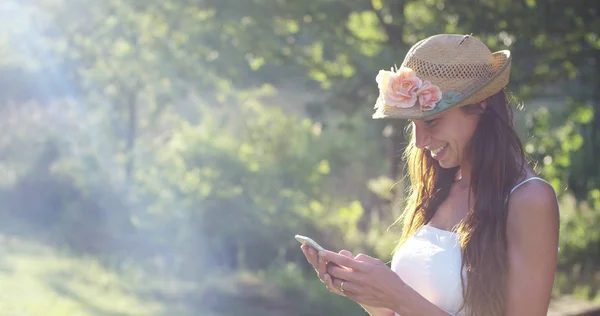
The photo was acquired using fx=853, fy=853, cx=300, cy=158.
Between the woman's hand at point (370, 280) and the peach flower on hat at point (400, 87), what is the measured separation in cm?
45

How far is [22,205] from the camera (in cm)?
1212

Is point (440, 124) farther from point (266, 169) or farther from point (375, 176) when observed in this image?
point (375, 176)

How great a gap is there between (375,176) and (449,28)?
20.3ft

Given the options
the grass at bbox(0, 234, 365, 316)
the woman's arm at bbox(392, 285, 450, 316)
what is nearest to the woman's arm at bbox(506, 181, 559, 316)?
the woman's arm at bbox(392, 285, 450, 316)

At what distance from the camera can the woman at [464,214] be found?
2033 millimetres

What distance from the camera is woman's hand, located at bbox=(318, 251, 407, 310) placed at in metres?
2.05

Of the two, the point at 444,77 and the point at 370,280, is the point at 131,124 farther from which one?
the point at 370,280

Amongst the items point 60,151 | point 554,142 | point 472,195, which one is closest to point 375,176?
point 60,151

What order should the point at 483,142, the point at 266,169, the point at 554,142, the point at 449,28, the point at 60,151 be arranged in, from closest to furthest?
the point at 483,142 < the point at 449,28 < the point at 554,142 < the point at 266,169 < the point at 60,151

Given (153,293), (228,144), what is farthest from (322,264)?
(228,144)

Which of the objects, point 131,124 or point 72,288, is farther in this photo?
point 131,124

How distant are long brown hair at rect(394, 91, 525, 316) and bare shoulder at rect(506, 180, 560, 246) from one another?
4 cm

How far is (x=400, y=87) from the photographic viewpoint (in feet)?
7.52

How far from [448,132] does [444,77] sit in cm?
14
